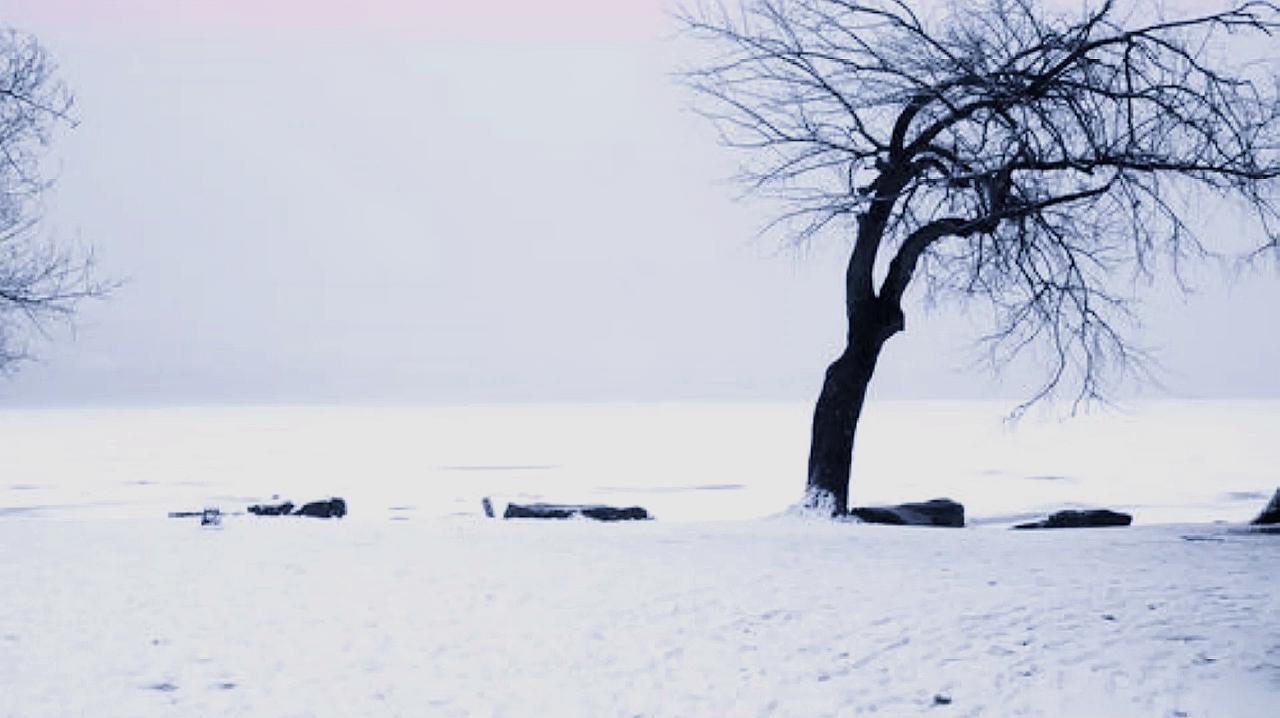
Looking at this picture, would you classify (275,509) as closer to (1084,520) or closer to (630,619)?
(1084,520)

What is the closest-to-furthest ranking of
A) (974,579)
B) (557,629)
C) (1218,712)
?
(1218,712), (557,629), (974,579)

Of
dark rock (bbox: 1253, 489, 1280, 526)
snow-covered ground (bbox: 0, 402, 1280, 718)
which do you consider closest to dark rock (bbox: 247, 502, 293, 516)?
snow-covered ground (bbox: 0, 402, 1280, 718)

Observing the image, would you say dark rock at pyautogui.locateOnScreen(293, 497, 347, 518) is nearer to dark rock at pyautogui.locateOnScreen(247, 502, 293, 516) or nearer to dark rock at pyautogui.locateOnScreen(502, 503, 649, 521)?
dark rock at pyautogui.locateOnScreen(247, 502, 293, 516)

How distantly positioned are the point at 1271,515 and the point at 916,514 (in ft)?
16.2

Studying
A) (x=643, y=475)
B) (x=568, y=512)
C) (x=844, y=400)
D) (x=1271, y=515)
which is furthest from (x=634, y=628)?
(x=643, y=475)

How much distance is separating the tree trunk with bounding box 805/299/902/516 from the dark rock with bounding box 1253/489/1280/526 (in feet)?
18.3

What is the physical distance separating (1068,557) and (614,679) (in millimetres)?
7094

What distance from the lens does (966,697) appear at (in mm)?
10312

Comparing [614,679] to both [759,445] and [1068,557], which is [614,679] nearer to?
[1068,557]

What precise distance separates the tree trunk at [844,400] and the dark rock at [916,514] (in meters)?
0.41

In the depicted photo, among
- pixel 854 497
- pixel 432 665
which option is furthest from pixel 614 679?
pixel 854 497

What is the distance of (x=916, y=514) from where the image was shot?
76.7 feet

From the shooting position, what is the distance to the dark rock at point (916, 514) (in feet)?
73.5

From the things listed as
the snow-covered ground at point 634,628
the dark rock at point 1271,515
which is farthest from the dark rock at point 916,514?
the snow-covered ground at point 634,628
